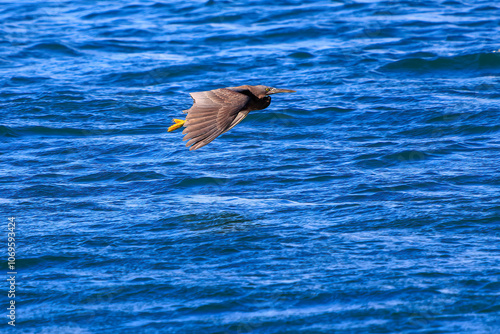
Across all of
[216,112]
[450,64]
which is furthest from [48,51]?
[216,112]

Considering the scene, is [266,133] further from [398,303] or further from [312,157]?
[398,303]

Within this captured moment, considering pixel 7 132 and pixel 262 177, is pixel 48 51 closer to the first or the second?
pixel 7 132

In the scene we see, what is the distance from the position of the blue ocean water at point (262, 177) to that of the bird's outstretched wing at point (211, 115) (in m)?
1.16

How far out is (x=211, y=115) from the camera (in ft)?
23.3

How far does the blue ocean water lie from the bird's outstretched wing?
1.16 meters

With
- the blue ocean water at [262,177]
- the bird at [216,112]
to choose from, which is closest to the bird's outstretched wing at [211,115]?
the bird at [216,112]

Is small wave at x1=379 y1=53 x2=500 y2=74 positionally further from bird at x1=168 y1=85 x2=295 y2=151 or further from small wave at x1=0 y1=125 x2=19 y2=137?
small wave at x1=0 y1=125 x2=19 y2=137

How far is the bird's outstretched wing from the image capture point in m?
6.84

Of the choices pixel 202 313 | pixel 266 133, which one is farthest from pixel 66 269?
pixel 266 133

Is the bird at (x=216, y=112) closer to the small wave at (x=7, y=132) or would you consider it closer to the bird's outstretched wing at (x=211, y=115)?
the bird's outstretched wing at (x=211, y=115)

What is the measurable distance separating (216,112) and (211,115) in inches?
→ 2.6

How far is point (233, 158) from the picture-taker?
9914 millimetres

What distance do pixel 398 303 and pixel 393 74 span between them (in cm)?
736

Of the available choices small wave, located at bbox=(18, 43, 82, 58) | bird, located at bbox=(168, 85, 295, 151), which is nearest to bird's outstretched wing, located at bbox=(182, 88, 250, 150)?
bird, located at bbox=(168, 85, 295, 151)
